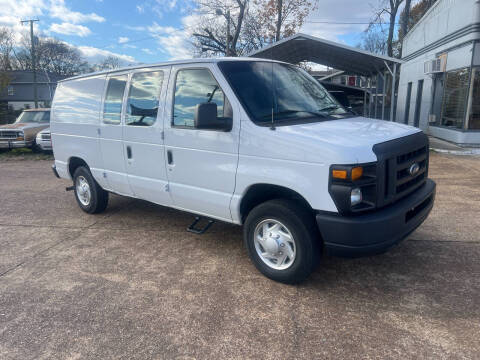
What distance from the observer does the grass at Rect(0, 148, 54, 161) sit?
13.4m

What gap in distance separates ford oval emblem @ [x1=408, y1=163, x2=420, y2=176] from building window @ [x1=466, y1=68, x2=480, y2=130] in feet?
33.0

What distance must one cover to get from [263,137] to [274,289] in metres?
1.48

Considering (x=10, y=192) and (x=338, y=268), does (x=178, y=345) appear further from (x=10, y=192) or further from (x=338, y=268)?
(x=10, y=192)

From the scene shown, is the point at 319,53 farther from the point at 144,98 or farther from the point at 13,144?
the point at 13,144

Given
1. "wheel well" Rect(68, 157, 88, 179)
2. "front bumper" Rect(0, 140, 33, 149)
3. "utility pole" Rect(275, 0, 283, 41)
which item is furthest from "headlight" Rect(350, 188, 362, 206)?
"utility pole" Rect(275, 0, 283, 41)

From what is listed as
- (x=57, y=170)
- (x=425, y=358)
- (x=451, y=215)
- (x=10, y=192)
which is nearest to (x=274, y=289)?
(x=425, y=358)

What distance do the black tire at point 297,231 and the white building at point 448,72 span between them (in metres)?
11.0

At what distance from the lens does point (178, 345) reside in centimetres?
286

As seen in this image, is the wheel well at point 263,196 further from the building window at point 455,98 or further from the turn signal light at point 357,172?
the building window at point 455,98

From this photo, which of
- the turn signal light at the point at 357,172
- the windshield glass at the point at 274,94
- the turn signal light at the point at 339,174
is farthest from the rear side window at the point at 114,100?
the turn signal light at the point at 357,172

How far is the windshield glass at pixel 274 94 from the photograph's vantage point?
373cm

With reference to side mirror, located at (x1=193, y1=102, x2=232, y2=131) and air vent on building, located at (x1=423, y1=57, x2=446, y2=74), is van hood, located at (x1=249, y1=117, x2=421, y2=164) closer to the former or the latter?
side mirror, located at (x1=193, y1=102, x2=232, y2=131)

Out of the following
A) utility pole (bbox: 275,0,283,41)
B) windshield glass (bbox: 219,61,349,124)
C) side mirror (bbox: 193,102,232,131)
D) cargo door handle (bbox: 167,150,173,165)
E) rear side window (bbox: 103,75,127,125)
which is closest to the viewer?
side mirror (bbox: 193,102,232,131)

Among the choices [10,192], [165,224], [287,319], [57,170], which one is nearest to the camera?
[287,319]
